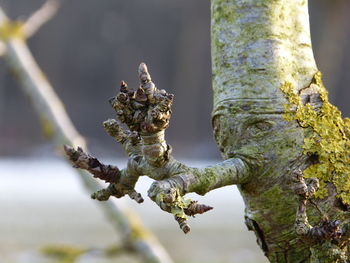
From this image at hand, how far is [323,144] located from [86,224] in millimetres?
7318

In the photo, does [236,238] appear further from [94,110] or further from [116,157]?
[94,110]

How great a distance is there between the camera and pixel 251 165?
130 centimetres

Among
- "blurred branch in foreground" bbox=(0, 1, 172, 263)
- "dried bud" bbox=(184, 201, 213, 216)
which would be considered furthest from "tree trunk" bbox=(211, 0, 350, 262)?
"blurred branch in foreground" bbox=(0, 1, 172, 263)

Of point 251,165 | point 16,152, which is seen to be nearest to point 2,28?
point 251,165

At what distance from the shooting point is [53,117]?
3.91m

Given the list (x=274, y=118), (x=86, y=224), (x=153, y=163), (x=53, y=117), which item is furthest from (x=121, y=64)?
(x=153, y=163)

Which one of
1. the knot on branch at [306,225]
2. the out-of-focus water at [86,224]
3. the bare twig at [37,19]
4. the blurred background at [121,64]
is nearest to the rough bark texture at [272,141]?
the knot on branch at [306,225]

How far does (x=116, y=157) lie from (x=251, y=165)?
14132 mm

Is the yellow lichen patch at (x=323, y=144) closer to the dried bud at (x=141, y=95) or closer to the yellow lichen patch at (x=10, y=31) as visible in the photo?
the dried bud at (x=141, y=95)

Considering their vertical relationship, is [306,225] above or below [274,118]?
below

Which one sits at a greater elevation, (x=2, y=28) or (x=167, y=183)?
(x=2, y=28)

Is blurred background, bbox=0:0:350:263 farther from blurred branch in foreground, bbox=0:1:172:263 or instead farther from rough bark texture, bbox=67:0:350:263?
rough bark texture, bbox=67:0:350:263

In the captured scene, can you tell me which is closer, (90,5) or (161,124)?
(161,124)

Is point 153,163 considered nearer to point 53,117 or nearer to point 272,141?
point 272,141
